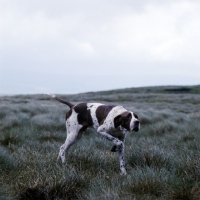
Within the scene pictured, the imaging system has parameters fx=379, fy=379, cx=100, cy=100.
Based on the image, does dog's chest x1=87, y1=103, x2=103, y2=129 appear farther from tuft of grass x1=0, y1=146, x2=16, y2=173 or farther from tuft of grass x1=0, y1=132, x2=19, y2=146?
tuft of grass x1=0, y1=132, x2=19, y2=146

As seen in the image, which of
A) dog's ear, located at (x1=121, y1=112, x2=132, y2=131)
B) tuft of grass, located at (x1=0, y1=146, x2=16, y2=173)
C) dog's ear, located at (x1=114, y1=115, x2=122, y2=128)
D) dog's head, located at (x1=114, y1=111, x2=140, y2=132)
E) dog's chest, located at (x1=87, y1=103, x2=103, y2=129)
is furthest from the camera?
dog's chest, located at (x1=87, y1=103, x2=103, y2=129)

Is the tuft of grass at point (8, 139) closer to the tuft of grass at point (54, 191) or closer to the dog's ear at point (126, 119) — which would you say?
the dog's ear at point (126, 119)

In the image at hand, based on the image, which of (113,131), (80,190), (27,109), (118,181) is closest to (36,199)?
(80,190)

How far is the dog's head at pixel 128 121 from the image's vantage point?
594cm

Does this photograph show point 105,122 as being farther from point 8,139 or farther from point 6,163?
point 8,139

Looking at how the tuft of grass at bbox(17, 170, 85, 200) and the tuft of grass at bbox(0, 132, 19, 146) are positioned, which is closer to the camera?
the tuft of grass at bbox(17, 170, 85, 200)

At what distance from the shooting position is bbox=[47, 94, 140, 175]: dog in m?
6.08

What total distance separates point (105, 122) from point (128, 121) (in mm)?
497

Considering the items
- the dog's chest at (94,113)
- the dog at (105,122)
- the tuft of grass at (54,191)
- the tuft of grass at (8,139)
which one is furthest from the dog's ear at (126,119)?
the tuft of grass at (8,139)

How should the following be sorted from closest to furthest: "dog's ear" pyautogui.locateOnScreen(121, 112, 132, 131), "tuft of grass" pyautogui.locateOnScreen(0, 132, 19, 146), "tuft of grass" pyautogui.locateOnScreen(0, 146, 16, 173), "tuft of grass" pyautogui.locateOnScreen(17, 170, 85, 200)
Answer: "tuft of grass" pyautogui.locateOnScreen(17, 170, 85, 200) < "tuft of grass" pyautogui.locateOnScreen(0, 146, 16, 173) < "dog's ear" pyautogui.locateOnScreen(121, 112, 132, 131) < "tuft of grass" pyautogui.locateOnScreen(0, 132, 19, 146)

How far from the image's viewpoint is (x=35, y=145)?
8688 millimetres

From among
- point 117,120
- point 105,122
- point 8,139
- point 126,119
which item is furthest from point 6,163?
point 8,139

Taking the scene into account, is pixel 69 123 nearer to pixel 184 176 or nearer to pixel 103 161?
pixel 103 161

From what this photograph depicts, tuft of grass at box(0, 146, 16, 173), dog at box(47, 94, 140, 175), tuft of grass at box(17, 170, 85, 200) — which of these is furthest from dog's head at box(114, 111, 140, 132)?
tuft of grass at box(0, 146, 16, 173)
